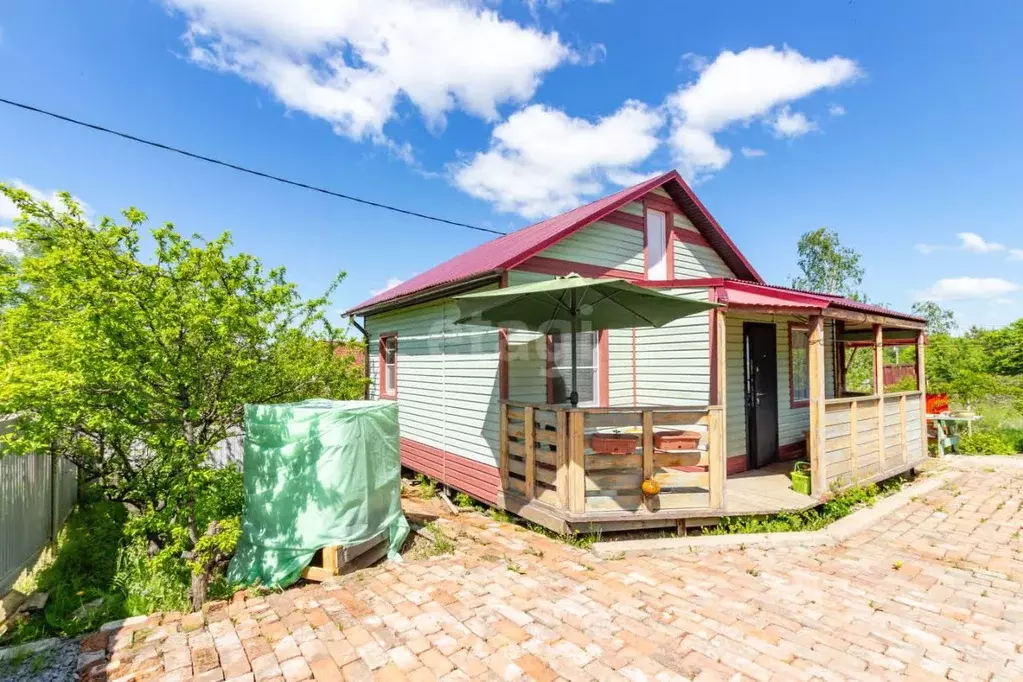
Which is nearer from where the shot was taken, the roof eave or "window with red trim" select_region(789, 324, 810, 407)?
the roof eave

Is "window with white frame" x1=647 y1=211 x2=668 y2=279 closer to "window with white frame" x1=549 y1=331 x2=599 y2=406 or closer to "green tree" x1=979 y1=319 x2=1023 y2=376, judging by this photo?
"window with white frame" x1=549 y1=331 x2=599 y2=406

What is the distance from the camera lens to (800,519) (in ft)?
18.1

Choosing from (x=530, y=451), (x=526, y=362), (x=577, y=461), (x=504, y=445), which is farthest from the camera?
(x=526, y=362)

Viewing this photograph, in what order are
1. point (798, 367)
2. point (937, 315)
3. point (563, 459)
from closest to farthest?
point (563, 459) → point (798, 367) → point (937, 315)

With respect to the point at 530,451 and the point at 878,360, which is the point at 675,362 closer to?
the point at 530,451

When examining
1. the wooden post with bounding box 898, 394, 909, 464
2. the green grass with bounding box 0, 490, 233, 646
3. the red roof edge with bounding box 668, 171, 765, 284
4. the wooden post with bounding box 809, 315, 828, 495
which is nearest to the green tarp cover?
the green grass with bounding box 0, 490, 233, 646

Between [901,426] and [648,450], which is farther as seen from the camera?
[901,426]

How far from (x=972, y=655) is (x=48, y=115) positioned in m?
13.0

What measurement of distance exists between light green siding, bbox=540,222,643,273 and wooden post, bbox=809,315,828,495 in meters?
2.86

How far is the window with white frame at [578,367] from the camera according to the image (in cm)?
681

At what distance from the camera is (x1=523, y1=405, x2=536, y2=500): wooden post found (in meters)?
5.51

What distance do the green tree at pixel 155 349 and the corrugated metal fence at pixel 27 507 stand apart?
41 centimetres

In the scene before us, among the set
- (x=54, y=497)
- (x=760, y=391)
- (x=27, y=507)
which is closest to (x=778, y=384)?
(x=760, y=391)

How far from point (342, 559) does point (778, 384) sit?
7.82m
